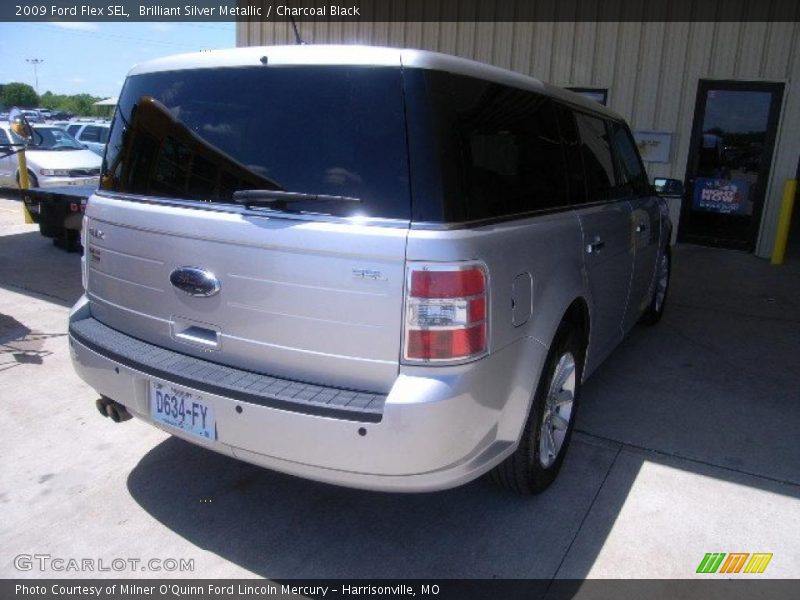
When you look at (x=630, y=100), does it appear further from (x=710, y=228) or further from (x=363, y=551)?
(x=363, y=551)

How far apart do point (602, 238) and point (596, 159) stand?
1.68ft

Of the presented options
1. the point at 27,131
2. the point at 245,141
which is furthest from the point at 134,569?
the point at 27,131

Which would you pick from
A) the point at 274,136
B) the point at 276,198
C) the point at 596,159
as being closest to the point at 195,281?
the point at 276,198

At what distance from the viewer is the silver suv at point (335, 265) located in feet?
7.22

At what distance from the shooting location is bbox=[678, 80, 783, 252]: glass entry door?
30.7 ft

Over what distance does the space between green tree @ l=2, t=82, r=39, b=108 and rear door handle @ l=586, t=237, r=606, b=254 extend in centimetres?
10250

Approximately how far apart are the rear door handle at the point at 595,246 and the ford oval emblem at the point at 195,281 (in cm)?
182

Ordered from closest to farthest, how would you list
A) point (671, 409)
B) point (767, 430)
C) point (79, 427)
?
point (79, 427) < point (767, 430) < point (671, 409)

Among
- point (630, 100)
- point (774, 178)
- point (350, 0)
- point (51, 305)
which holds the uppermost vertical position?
point (350, 0)

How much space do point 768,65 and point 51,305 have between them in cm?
938

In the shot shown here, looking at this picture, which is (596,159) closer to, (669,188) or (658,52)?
(669,188)

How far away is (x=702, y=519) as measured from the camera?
299cm

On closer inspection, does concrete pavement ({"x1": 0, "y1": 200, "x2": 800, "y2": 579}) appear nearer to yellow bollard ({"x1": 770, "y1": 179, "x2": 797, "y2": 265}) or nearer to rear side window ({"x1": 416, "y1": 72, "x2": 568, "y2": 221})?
rear side window ({"x1": 416, "y1": 72, "x2": 568, "y2": 221})

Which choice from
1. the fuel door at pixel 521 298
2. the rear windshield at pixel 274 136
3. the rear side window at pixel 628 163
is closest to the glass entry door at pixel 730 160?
the rear side window at pixel 628 163
